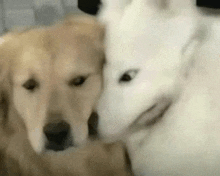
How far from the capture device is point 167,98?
52 centimetres

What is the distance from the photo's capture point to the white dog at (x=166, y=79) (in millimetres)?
487

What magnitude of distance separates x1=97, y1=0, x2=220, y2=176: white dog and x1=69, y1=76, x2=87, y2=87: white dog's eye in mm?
→ 69

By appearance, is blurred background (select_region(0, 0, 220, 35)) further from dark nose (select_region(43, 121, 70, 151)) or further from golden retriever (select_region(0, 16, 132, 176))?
dark nose (select_region(43, 121, 70, 151))

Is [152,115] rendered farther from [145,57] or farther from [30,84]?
[30,84]

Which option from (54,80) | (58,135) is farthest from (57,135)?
(54,80)

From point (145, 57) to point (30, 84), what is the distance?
0.25 meters

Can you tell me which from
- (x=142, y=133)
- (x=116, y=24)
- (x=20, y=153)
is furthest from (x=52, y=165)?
(x=116, y=24)

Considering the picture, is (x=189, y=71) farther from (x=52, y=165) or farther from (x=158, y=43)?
(x=52, y=165)

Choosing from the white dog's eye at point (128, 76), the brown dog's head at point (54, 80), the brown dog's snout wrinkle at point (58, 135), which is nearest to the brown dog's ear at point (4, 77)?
the brown dog's head at point (54, 80)

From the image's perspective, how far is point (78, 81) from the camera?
22.5 inches

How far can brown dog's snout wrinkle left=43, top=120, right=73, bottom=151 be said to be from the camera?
0.49 m

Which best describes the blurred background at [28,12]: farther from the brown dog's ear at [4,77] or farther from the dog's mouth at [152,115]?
the dog's mouth at [152,115]

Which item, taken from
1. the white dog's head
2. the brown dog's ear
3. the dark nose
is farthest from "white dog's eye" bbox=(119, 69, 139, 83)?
the brown dog's ear

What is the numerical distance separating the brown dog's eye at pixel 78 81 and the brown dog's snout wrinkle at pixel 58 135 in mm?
93
